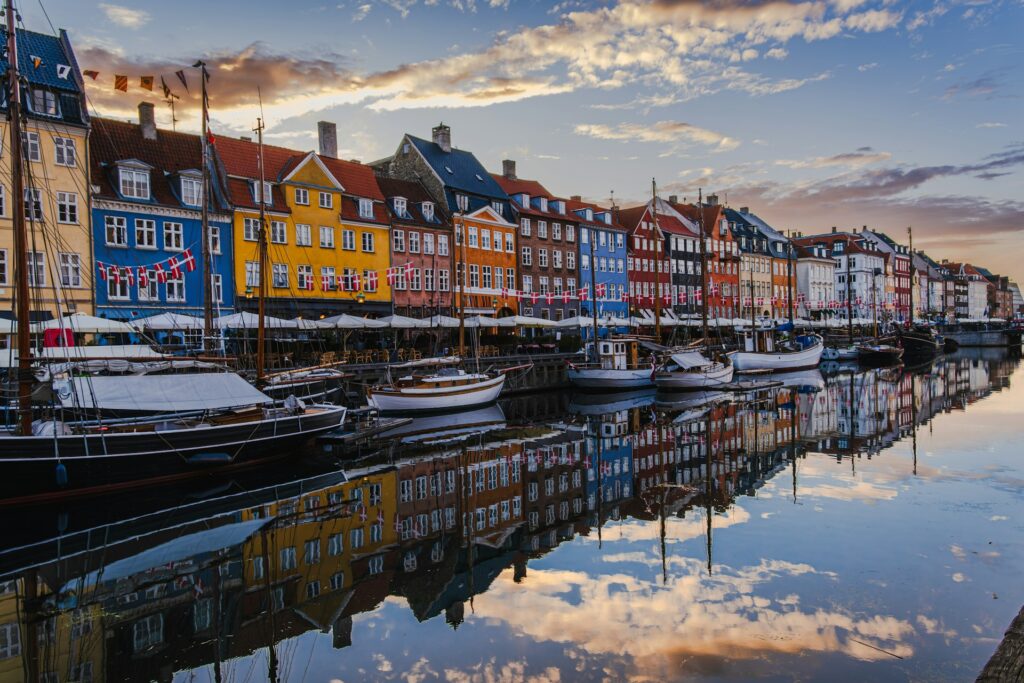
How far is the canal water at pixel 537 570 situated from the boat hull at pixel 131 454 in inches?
21.9

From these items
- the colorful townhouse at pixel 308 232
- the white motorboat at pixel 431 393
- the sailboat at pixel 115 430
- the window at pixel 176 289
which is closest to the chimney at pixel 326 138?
the colorful townhouse at pixel 308 232

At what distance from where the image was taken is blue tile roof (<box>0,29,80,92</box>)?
3506 centimetres

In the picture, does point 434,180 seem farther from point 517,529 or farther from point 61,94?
point 517,529

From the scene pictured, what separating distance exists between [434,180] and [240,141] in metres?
15.7

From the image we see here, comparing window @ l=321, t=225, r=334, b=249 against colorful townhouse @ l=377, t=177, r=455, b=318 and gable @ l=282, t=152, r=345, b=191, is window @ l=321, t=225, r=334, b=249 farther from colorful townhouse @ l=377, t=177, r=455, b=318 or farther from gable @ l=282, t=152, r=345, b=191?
colorful townhouse @ l=377, t=177, r=455, b=318

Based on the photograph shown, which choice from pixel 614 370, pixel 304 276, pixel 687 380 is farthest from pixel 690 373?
pixel 304 276

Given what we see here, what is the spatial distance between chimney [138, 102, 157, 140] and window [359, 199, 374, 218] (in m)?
13.0

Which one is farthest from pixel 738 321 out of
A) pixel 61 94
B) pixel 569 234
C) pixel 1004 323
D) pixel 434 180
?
pixel 1004 323

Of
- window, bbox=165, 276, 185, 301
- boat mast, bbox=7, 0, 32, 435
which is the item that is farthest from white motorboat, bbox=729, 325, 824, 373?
boat mast, bbox=7, 0, 32, 435

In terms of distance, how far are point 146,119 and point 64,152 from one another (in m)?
7.56

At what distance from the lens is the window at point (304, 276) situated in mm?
44375

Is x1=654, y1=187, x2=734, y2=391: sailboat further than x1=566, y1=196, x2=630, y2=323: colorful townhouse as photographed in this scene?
No

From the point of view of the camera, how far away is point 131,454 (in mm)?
18922

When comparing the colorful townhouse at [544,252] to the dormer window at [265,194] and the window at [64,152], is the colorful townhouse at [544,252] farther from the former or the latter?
the window at [64,152]
